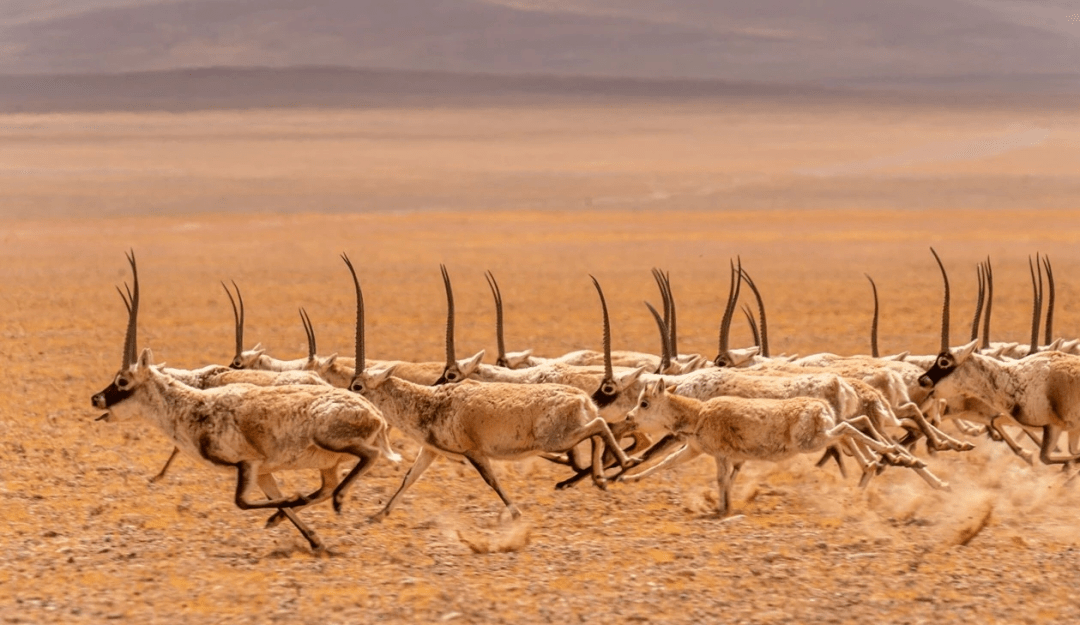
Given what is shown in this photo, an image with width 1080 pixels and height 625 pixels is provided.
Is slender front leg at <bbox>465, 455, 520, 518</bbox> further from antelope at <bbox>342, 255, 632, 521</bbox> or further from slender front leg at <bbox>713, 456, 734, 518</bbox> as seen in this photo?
slender front leg at <bbox>713, 456, 734, 518</bbox>

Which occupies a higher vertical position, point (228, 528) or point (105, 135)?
point (105, 135)

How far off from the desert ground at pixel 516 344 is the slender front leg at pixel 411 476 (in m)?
0.11

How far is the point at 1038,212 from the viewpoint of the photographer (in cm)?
5581

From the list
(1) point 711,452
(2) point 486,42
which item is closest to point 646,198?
(1) point 711,452

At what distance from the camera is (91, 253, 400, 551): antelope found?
1126 centimetres

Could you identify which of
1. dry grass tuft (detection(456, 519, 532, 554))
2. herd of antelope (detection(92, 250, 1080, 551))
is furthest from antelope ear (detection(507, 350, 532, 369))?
dry grass tuft (detection(456, 519, 532, 554))

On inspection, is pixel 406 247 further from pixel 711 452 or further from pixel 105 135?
pixel 105 135

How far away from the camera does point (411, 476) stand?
12453 millimetres

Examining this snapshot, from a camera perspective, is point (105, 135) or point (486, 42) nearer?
point (105, 135)

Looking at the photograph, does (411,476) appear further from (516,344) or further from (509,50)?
(509,50)

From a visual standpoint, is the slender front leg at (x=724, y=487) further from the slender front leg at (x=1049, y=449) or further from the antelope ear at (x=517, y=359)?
the antelope ear at (x=517, y=359)

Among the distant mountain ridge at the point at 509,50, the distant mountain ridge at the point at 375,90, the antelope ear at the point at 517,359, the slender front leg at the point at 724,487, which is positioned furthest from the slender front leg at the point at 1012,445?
the distant mountain ridge at the point at 509,50

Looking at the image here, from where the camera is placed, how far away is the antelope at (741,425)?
11828mm

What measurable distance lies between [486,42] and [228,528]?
601 feet
